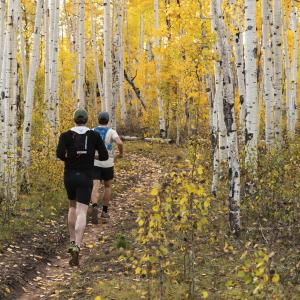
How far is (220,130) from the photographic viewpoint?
11.1m

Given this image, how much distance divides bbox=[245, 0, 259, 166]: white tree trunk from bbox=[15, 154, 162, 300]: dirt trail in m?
2.19

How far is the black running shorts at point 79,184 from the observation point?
250 inches

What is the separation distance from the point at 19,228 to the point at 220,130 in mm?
5301

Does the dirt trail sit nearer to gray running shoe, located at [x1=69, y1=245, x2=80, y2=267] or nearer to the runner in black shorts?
gray running shoe, located at [x1=69, y1=245, x2=80, y2=267]

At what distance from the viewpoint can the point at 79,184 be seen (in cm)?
637

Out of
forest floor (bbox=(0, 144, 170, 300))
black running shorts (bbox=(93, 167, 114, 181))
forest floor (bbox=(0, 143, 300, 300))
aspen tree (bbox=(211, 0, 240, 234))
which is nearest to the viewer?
forest floor (bbox=(0, 143, 300, 300))

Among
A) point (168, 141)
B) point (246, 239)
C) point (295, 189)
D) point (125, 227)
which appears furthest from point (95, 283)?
point (168, 141)

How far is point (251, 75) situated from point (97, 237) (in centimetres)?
380

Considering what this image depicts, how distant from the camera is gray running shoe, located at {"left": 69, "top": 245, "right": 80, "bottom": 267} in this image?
6.24 m

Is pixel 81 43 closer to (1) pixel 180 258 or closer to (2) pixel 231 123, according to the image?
(2) pixel 231 123

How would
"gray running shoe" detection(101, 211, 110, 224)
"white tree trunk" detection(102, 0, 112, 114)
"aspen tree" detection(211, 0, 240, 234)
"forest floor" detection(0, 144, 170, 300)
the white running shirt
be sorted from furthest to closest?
"white tree trunk" detection(102, 0, 112, 114), "gray running shoe" detection(101, 211, 110, 224), the white running shirt, "aspen tree" detection(211, 0, 240, 234), "forest floor" detection(0, 144, 170, 300)

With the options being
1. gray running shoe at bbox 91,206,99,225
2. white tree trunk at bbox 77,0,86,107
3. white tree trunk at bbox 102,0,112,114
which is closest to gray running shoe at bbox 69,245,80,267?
gray running shoe at bbox 91,206,99,225

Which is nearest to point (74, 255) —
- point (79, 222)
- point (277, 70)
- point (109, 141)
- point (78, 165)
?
point (79, 222)

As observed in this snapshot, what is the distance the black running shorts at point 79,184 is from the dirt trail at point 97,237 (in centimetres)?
75
